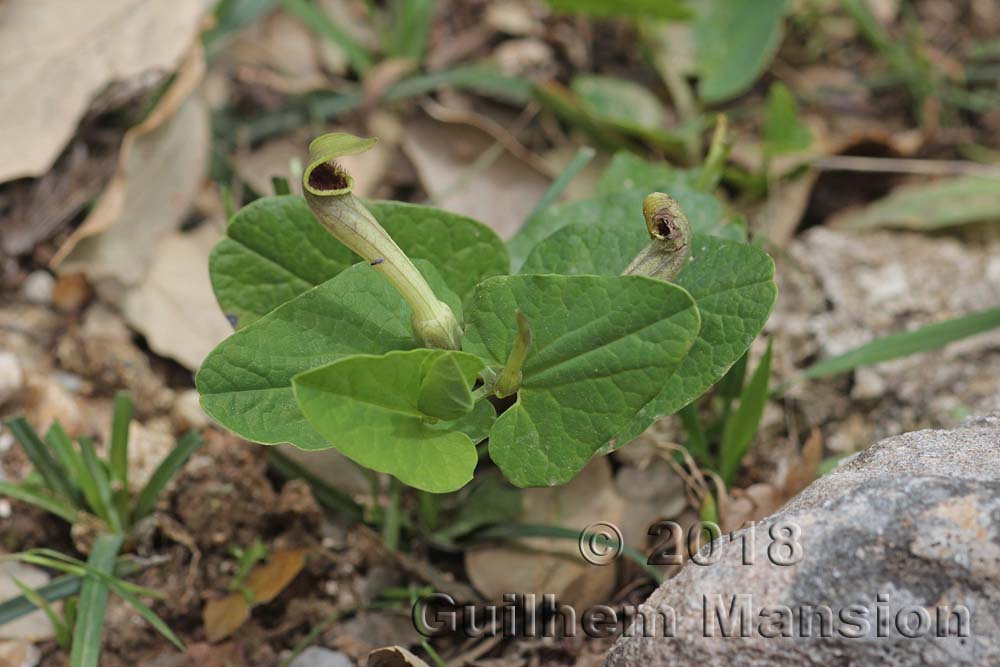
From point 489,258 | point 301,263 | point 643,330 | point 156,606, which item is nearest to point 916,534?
point 643,330

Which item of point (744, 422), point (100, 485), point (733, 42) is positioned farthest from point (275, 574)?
point (733, 42)

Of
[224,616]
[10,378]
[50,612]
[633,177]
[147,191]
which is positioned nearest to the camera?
[50,612]

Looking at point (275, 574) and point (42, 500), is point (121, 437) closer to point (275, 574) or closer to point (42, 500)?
point (42, 500)

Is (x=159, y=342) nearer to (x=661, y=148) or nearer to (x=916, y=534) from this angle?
(x=661, y=148)

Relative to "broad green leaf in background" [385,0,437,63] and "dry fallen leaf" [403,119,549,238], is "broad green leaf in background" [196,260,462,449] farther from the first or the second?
"broad green leaf in background" [385,0,437,63]

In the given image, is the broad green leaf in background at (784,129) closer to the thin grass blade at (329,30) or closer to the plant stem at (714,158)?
the plant stem at (714,158)

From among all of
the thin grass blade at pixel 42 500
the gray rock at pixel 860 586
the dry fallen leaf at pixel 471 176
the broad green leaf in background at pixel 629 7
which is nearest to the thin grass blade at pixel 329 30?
the dry fallen leaf at pixel 471 176

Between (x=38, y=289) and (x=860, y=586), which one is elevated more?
(x=38, y=289)

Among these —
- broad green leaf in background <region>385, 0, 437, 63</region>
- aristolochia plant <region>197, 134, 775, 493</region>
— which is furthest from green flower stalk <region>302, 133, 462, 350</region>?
broad green leaf in background <region>385, 0, 437, 63</region>
